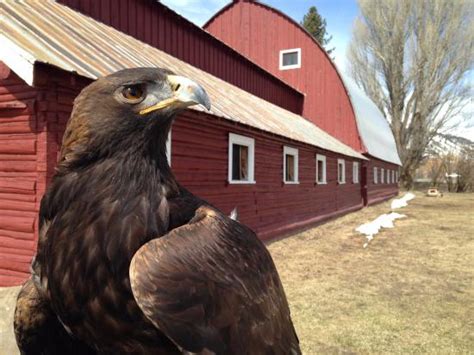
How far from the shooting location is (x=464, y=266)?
9070mm

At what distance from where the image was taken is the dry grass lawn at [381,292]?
5.05 m

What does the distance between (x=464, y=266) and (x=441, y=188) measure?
3738cm

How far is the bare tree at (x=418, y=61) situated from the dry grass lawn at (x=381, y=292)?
3041 cm

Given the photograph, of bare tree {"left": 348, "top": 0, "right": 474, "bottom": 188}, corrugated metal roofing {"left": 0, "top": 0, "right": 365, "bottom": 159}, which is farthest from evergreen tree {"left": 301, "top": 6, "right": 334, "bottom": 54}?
corrugated metal roofing {"left": 0, "top": 0, "right": 365, "bottom": 159}

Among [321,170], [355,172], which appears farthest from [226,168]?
[355,172]

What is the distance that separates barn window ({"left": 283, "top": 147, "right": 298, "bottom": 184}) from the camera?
13.9m

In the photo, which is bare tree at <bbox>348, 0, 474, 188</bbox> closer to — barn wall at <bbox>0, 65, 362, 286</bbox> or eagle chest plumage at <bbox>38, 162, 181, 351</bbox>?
barn wall at <bbox>0, 65, 362, 286</bbox>

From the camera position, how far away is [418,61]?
40.8 metres

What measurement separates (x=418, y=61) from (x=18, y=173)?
137ft

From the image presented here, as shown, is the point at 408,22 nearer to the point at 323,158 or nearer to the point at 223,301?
the point at 323,158

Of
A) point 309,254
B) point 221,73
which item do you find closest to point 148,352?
point 309,254

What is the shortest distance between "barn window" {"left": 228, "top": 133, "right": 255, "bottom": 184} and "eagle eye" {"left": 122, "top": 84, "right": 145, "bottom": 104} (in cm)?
849

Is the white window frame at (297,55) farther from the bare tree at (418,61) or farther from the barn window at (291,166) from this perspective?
the bare tree at (418,61)

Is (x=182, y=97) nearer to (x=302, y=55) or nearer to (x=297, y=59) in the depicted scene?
(x=302, y=55)
